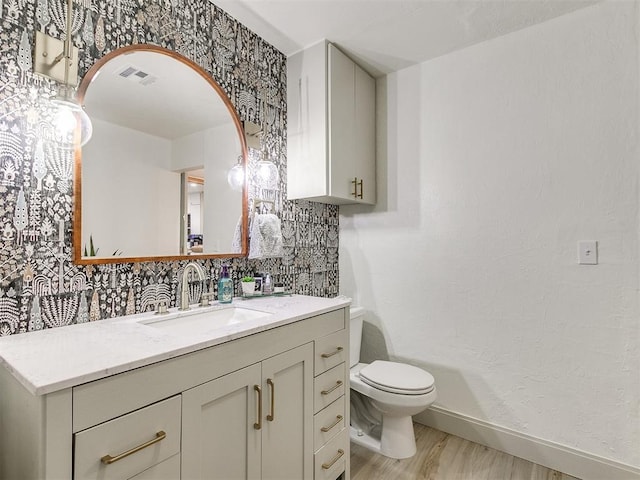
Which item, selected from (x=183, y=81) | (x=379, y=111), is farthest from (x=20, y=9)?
(x=379, y=111)

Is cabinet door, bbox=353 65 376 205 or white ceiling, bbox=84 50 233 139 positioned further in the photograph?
cabinet door, bbox=353 65 376 205

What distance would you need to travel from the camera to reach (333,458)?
1.60 meters

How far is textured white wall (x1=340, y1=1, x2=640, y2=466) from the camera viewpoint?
5.65 feet

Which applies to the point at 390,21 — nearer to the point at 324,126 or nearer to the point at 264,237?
the point at 324,126

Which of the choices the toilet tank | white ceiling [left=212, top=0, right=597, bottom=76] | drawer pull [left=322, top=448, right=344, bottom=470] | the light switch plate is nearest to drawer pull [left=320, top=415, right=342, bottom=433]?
drawer pull [left=322, top=448, right=344, bottom=470]

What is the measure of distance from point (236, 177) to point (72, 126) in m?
0.78

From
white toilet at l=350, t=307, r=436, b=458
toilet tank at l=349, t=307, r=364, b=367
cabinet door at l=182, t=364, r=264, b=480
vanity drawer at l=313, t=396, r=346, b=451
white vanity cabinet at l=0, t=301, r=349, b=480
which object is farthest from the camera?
toilet tank at l=349, t=307, r=364, b=367

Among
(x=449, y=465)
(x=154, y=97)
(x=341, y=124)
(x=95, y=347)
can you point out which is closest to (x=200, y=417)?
(x=95, y=347)

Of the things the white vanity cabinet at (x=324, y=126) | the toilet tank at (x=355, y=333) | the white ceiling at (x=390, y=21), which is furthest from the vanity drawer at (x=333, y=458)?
the white ceiling at (x=390, y=21)

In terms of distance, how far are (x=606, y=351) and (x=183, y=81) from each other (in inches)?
96.7

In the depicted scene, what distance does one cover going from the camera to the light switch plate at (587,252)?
1766 millimetres

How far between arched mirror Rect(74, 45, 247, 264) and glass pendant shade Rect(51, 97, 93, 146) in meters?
0.04

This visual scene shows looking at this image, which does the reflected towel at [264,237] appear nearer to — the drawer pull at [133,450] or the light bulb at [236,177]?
the light bulb at [236,177]

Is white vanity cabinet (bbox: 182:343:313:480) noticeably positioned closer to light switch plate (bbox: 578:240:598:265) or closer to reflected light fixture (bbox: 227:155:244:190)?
reflected light fixture (bbox: 227:155:244:190)
